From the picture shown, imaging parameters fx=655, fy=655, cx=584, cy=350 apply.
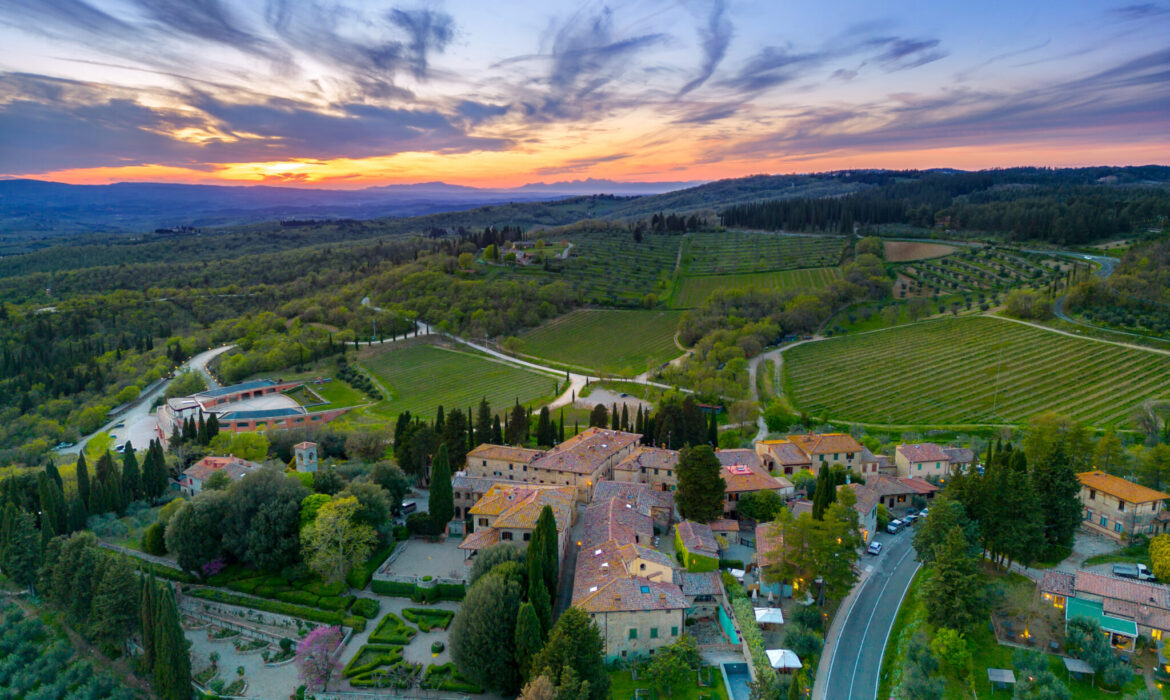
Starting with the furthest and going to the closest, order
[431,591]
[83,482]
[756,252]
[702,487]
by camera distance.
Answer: [756,252] < [83,482] < [702,487] < [431,591]

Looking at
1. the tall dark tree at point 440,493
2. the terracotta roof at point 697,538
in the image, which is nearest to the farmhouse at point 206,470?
the tall dark tree at point 440,493

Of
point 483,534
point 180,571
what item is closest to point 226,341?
point 180,571

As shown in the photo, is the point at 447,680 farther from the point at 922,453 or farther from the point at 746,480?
the point at 922,453

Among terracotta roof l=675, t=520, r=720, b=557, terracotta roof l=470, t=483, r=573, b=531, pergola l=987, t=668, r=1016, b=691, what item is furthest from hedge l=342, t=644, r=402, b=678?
pergola l=987, t=668, r=1016, b=691

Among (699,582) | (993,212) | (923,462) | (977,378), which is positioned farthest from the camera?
(993,212)

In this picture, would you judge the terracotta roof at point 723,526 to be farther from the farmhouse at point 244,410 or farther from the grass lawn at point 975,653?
the farmhouse at point 244,410

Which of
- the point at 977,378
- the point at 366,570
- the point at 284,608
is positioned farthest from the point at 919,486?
the point at 284,608
